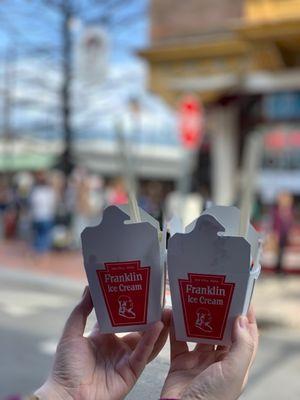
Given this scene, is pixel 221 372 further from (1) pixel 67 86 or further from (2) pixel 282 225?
(1) pixel 67 86

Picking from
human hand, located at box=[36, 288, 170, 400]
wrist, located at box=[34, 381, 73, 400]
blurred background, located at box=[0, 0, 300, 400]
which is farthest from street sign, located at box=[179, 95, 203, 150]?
wrist, located at box=[34, 381, 73, 400]

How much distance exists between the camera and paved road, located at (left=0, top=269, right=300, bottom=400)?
5.23 m

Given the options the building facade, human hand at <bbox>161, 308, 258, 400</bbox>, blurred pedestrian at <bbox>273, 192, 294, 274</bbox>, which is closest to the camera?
human hand at <bbox>161, 308, 258, 400</bbox>

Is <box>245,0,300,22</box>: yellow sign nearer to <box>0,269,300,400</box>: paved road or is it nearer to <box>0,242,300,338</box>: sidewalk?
<box>0,242,300,338</box>: sidewalk

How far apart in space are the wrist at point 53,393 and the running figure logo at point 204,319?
376 mm

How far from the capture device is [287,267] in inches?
457

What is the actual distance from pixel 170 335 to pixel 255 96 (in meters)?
13.9

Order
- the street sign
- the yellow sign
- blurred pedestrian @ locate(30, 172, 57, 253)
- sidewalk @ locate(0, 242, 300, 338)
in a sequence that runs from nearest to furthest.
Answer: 1. sidewalk @ locate(0, 242, 300, 338)
2. the street sign
3. blurred pedestrian @ locate(30, 172, 57, 253)
4. the yellow sign

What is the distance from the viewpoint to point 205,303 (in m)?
1.41

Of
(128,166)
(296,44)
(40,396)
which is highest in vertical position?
(296,44)

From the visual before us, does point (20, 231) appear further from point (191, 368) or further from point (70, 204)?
point (191, 368)

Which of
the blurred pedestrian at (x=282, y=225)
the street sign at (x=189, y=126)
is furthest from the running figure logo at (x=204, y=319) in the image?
the blurred pedestrian at (x=282, y=225)

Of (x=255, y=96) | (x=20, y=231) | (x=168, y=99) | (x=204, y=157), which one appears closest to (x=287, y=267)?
(x=255, y=96)

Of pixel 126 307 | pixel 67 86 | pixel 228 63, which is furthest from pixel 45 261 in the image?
pixel 126 307
